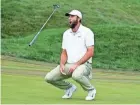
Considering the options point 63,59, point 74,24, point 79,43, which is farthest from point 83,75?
point 74,24

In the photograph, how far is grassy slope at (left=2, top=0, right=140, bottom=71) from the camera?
26188 millimetres

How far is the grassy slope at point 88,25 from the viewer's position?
26188mm

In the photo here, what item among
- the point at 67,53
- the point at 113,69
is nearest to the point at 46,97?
the point at 67,53

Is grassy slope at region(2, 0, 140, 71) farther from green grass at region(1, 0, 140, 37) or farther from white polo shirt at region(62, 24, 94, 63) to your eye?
white polo shirt at region(62, 24, 94, 63)

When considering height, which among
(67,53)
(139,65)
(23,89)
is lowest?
(139,65)

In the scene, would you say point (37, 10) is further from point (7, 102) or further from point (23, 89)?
point (7, 102)

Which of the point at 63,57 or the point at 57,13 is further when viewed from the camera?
the point at 57,13

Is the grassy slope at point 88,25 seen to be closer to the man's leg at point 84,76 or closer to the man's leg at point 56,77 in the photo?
the man's leg at point 56,77

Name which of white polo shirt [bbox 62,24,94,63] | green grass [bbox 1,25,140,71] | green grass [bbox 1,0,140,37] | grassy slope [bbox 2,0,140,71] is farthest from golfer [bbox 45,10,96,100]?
green grass [bbox 1,0,140,37]

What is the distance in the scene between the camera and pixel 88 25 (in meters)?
33.3

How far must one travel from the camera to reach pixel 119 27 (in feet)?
104

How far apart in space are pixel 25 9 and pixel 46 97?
2677 cm

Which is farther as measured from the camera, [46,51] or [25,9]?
[25,9]

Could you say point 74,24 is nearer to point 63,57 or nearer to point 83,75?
point 63,57
